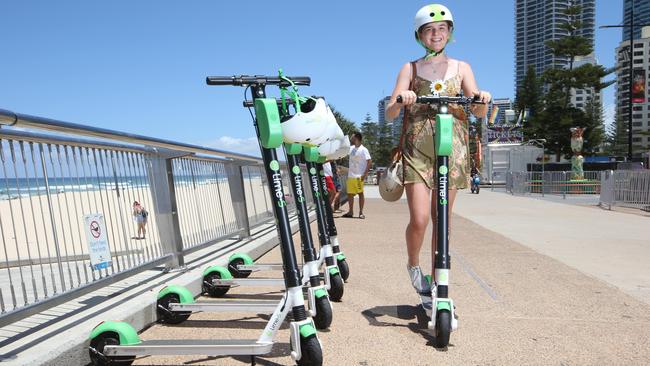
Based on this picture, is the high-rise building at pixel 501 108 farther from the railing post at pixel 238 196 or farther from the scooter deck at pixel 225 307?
the scooter deck at pixel 225 307

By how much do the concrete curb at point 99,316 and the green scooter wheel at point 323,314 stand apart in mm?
1160

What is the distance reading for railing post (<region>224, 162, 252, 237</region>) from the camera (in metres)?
7.48

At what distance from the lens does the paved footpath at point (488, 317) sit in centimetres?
299

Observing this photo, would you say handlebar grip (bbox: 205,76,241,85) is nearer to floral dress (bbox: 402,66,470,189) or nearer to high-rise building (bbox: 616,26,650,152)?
floral dress (bbox: 402,66,470,189)

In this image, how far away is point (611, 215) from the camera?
12.7 m

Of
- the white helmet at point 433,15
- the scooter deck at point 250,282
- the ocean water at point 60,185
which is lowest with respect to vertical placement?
the scooter deck at point 250,282

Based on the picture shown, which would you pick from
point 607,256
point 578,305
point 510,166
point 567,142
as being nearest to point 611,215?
point 607,256

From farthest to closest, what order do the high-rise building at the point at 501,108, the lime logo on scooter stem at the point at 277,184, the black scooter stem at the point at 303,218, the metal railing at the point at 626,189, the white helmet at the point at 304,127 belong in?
the high-rise building at the point at 501,108, the metal railing at the point at 626,189, the black scooter stem at the point at 303,218, the white helmet at the point at 304,127, the lime logo on scooter stem at the point at 277,184

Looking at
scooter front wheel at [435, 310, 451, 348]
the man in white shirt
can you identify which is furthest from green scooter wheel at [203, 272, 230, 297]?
the man in white shirt

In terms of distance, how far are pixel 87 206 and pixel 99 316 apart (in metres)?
1.28

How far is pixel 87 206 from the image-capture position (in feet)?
13.9

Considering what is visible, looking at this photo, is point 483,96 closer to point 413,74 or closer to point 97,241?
point 413,74

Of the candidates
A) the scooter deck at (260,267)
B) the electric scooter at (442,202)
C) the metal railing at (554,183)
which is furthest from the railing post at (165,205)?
the metal railing at (554,183)

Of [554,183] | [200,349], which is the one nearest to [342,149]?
[200,349]
